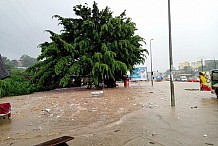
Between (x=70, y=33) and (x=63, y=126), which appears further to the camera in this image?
(x=70, y=33)

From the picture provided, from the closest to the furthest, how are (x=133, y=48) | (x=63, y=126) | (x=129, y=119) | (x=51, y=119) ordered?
1. (x=63, y=126)
2. (x=129, y=119)
3. (x=51, y=119)
4. (x=133, y=48)

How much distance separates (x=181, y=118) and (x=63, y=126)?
424 centimetres

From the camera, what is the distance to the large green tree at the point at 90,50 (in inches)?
836

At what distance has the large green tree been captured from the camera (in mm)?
21234

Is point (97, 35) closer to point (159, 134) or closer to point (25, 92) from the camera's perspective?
point (25, 92)

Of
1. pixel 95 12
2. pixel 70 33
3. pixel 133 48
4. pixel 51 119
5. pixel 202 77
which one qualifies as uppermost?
pixel 95 12

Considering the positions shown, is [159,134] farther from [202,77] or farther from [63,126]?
[202,77]

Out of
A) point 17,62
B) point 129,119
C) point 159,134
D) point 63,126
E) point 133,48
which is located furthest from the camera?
point 17,62

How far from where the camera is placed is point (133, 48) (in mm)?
23125

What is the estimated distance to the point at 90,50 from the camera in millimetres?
22844

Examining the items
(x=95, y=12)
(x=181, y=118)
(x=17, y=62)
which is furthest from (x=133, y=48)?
(x=17, y=62)

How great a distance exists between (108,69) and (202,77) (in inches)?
344

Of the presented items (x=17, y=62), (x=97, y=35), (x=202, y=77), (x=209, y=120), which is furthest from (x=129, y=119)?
(x=17, y=62)

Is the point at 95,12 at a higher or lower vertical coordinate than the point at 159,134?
higher
